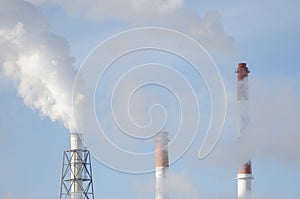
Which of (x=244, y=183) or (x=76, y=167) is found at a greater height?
(x=76, y=167)

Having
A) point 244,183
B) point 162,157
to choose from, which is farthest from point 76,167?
point 244,183

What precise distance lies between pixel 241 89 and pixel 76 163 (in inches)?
617

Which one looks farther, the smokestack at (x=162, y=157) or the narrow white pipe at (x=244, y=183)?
the smokestack at (x=162, y=157)

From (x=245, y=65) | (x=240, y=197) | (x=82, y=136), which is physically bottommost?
(x=240, y=197)

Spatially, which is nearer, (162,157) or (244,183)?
(244,183)

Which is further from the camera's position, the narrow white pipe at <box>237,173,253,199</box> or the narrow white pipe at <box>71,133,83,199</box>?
the narrow white pipe at <box>71,133,83,199</box>

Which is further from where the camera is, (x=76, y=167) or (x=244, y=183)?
(x=76, y=167)

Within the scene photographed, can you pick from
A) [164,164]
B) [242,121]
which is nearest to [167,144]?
[164,164]

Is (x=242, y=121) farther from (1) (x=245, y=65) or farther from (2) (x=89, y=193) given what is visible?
(2) (x=89, y=193)

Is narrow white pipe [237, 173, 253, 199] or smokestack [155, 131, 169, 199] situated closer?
narrow white pipe [237, 173, 253, 199]

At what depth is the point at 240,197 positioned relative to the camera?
6775 centimetres

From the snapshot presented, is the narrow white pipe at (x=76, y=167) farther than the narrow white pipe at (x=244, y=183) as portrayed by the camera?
Yes

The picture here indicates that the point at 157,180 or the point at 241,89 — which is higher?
the point at 241,89

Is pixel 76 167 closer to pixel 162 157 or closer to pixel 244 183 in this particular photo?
pixel 162 157
